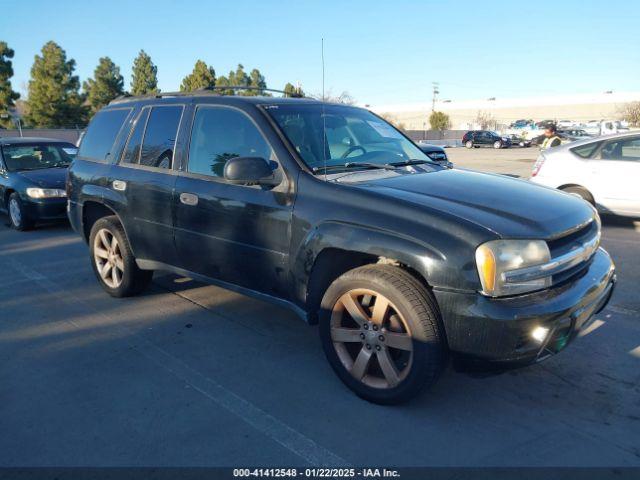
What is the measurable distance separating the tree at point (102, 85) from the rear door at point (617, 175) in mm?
39996

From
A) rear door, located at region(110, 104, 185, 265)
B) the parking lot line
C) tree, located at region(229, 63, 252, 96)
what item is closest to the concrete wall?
tree, located at region(229, 63, 252, 96)

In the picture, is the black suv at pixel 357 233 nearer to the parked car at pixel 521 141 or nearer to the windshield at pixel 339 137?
the windshield at pixel 339 137

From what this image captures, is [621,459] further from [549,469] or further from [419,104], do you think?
[419,104]

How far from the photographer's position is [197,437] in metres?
2.89

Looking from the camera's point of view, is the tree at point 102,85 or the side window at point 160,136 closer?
the side window at point 160,136

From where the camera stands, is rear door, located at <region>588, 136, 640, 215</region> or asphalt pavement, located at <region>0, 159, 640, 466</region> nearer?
asphalt pavement, located at <region>0, 159, 640, 466</region>

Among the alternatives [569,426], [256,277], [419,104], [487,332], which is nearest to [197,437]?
[256,277]

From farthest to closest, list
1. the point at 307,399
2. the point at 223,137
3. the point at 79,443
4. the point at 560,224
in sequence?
the point at 223,137
the point at 307,399
the point at 560,224
the point at 79,443

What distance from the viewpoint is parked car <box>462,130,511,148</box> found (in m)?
41.0

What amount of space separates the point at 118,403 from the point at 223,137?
2.03 metres

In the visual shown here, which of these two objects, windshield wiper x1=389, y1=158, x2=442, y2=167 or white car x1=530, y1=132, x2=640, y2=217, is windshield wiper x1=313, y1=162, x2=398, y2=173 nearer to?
windshield wiper x1=389, y1=158, x2=442, y2=167

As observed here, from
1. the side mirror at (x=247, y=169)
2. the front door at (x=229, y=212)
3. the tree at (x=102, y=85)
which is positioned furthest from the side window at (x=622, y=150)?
the tree at (x=102, y=85)

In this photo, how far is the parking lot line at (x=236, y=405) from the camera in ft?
8.98

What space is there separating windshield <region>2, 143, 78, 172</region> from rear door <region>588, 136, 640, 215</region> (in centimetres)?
908
